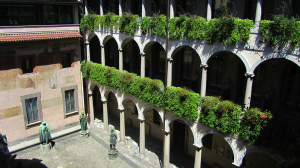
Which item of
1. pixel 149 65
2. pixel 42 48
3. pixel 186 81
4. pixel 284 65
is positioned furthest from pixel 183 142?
pixel 42 48

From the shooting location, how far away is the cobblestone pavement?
16672mm

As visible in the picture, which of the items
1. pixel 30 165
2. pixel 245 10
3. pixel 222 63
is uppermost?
pixel 245 10

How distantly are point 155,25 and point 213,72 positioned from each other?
436 cm

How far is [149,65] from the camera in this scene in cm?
1834

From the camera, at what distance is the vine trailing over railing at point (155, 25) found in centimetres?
1366

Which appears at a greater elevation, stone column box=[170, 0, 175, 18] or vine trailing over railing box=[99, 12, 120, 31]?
stone column box=[170, 0, 175, 18]

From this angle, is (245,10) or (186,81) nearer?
(245,10)

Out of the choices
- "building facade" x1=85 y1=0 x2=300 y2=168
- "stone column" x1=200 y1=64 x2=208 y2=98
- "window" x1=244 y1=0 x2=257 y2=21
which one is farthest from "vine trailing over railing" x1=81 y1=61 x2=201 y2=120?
"window" x1=244 y1=0 x2=257 y2=21

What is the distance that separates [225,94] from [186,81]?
3086 millimetres

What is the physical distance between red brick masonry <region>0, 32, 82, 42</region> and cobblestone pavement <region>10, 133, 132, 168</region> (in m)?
7.83

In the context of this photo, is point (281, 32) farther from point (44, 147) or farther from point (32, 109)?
point (32, 109)

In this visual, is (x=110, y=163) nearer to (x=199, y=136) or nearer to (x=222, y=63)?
(x=199, y=136)

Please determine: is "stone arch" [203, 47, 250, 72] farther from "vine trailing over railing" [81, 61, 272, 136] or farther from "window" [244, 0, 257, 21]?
"window" [244, 0, 257, 21]

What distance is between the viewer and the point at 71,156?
57.8ft
